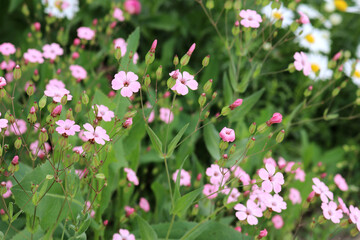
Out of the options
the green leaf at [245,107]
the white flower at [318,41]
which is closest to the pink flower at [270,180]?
the green leaf at [245,107]

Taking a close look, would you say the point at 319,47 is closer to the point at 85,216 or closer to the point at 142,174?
→ the point at 142,174

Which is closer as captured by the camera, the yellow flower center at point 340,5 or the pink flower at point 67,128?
the pink flower at point 67,128

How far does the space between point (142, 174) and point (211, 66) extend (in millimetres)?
410

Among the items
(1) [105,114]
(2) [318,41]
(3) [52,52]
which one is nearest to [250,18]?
(1) [105,114]

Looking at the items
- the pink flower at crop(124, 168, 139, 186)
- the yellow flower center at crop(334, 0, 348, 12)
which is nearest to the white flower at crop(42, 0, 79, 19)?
the pink flower at crop(124, 168, 139, 186)

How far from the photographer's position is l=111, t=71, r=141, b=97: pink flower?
2.10 ft

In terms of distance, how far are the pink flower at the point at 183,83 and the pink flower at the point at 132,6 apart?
2.25 ft

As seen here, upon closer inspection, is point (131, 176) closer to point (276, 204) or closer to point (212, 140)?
point (212, 140)

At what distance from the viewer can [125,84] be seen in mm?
670

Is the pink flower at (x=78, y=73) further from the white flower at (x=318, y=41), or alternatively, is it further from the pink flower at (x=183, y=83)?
the white flower at (x=318, y=41)

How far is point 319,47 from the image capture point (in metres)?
1.79

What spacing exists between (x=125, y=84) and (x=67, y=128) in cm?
11

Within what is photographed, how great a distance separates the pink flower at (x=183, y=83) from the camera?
663mm

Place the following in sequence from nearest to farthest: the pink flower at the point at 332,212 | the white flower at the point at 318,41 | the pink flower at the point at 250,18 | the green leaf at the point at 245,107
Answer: the pink flower at the point at 332,212
the pink flower at the point at 250,18
the green leaf at the point at 245,107
the white flower at the point at 318,41
